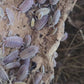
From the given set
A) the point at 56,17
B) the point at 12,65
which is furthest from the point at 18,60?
the point at 56,17

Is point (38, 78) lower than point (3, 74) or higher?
lower

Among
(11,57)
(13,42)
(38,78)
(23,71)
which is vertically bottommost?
(38,78)

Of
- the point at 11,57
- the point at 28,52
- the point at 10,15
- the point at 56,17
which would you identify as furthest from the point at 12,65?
the point at 56,17

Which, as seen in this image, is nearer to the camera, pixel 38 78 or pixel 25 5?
pixel 25 5

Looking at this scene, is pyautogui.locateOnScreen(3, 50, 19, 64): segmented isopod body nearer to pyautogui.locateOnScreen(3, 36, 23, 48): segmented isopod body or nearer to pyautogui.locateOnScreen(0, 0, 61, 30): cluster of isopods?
pyautogui.locateOnScreen(3, 36, 23, 48): segmented isopod body

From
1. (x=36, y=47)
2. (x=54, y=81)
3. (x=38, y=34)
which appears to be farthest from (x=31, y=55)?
(x=54, y=81)

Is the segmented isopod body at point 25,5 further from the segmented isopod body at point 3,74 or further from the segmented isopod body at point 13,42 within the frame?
the segmented isopod body at point 3,74

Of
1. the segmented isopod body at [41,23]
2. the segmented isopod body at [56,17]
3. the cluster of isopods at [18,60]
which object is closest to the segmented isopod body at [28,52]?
the cluster of isopods at [18,60]

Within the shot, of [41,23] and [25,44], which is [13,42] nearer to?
[25,44]
